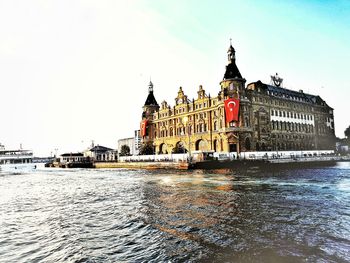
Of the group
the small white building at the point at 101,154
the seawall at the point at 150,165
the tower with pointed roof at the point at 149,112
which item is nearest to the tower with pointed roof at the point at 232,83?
the seawall at the point at 150,165

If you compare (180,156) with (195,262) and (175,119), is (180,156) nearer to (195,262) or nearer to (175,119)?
(175,119)

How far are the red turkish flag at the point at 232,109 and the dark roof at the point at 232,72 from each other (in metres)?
7.96

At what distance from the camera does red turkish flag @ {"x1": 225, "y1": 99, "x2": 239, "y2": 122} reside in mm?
71000

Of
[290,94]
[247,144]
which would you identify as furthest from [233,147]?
[290,94]

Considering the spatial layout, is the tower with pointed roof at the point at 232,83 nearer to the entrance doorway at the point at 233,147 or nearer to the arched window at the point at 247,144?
the arched window at the point at 247,144

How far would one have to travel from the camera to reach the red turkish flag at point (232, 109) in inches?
2795

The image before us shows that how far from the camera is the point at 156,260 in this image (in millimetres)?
9047

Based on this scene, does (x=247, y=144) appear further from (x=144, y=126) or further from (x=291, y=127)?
(x=144, y=126)

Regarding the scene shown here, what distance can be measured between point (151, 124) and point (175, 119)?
15.8 metres

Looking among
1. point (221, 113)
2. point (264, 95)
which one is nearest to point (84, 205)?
point (221, 113)

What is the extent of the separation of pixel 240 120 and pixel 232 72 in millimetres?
13621

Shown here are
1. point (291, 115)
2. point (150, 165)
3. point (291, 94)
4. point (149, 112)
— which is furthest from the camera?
point (149, 112)

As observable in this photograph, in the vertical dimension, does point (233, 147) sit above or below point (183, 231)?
above

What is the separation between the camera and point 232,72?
7594 cm
